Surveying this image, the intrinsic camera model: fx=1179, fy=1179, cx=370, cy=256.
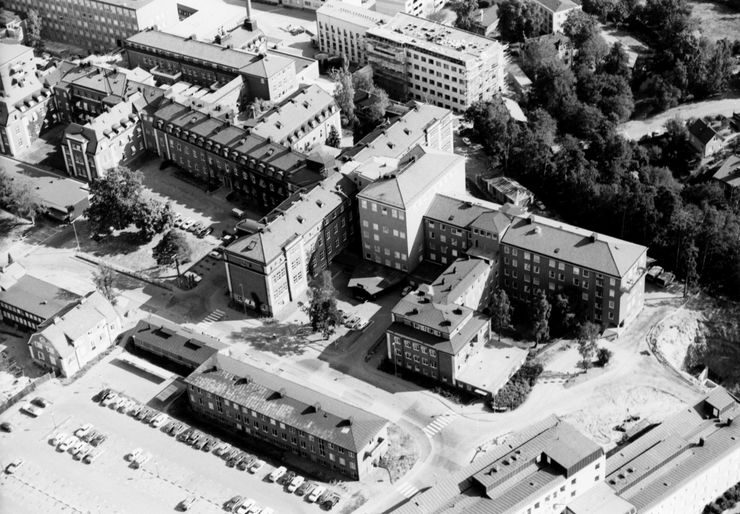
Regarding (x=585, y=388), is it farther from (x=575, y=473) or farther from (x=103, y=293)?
(x=103, y=293)

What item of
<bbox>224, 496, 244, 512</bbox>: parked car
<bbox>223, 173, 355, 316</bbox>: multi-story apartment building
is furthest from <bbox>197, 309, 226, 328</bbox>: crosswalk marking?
<bbox>224, 496, 244, 512</bbox>: parked car

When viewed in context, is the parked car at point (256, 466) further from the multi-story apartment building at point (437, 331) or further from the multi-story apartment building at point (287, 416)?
the multi-story apartment building at point (437, 331)

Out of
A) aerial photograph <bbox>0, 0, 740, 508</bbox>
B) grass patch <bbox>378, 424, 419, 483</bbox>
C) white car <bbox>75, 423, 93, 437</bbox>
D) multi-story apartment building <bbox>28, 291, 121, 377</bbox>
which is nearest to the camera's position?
aerial photograph <bbox>0, 0, 740, 508</bbox>

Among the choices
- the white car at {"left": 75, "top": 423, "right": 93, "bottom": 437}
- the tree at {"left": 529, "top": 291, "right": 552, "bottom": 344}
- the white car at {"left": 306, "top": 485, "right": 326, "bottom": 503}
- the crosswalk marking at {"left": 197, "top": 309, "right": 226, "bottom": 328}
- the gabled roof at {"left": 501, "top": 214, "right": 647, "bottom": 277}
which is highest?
the gabled roof at {"left": 501, "top": 214, "right": 647, "bottom": 277}

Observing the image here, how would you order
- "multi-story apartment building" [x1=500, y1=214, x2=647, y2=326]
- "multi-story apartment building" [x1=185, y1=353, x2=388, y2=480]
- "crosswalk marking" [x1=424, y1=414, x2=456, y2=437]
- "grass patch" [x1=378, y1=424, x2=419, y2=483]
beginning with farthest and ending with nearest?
"multi-story apartment building" [x1=500, y1=214, x2=647, y2=326], "crosswalk marking" [x1=424, y1=414, x2=456, y2=437], "grass patch" [x1=378, y1=424, x2=419, y2=483], "multi-story apartment building" [x1=185, y1=353, x2=388, y2=480]

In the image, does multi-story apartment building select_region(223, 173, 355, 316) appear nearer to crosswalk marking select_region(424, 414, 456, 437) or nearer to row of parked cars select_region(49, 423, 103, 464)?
row of parked cars select_region(49, 423, 103, 464)

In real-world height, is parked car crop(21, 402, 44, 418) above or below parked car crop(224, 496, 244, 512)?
above

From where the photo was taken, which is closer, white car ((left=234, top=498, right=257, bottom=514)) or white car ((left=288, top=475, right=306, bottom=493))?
white car ((left=234, top=498, right=257, bottom=514))

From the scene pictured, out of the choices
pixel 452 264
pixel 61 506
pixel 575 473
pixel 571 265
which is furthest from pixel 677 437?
pixel 61 506
